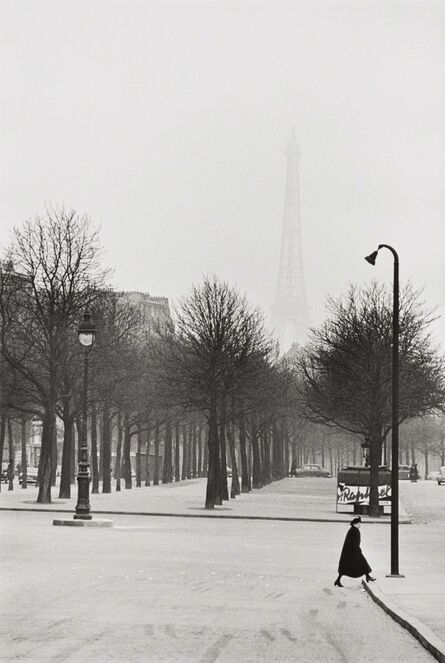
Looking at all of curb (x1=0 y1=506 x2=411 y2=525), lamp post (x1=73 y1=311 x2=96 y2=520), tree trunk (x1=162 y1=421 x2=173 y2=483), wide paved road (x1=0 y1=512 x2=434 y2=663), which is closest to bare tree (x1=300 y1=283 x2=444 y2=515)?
curb (x1=0 y1=506 x2=411 y2=525)

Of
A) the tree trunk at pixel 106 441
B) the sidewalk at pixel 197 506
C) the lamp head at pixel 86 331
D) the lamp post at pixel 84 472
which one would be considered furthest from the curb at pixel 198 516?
the tree trunk at pixel 106 441

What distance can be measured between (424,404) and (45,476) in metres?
18.1

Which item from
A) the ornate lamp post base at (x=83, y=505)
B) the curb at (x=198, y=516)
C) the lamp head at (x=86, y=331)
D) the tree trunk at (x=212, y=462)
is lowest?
the curb at (x=198, y=516)

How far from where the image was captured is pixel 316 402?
6806cm

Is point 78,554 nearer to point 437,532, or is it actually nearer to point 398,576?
point 398,576

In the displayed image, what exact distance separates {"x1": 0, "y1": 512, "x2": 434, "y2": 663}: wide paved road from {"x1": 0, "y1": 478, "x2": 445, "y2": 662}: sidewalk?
1.04 feet

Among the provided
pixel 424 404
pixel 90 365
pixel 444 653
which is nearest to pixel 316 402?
pixel 424 404

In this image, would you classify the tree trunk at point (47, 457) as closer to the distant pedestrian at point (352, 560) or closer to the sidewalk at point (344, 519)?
the sidewalk at point (344, 519)

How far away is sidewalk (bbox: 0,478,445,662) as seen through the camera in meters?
19.6

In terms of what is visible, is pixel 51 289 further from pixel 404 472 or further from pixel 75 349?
pixel 404 472

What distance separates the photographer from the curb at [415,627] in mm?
15328

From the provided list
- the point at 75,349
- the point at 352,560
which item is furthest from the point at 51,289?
the point at 352,560

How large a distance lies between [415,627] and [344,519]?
121 feet

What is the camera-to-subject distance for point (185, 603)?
2077 centimetres
